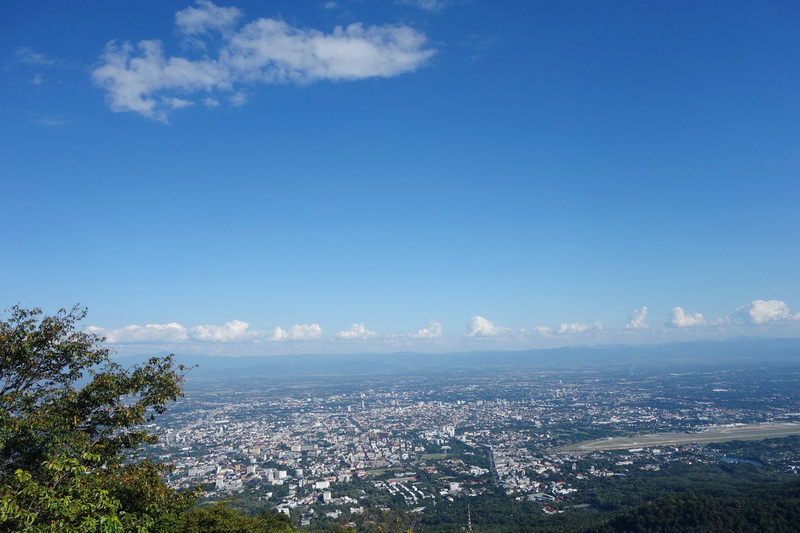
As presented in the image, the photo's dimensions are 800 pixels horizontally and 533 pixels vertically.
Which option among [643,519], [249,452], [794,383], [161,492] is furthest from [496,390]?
[161,492]

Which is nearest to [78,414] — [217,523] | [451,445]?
[217,523]

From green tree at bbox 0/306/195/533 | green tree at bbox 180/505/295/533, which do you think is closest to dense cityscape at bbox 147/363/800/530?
green tree at bbox 0/306/195/533

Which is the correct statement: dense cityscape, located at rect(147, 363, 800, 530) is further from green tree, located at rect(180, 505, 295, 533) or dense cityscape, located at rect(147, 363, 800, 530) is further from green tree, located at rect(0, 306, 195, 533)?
green tree, located at rect(180, 505, 295, 533)

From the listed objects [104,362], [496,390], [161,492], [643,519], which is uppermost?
[104,362]

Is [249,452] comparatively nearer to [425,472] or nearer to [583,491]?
[425,472]

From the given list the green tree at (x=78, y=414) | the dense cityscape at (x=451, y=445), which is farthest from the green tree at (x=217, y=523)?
the dense cityscape at (x=451, y=445)

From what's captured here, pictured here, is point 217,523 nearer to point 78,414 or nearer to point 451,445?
point 78,414

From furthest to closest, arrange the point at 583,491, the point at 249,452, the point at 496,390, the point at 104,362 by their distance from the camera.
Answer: the point at 496,390, the point at 249,452, the point at 583,491, the point at 104,362

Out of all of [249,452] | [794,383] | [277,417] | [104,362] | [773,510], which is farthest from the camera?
[794,383]
